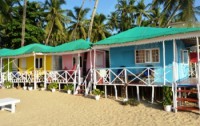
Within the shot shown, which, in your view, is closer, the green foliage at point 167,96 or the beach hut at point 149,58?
the green foliage at point 167,96

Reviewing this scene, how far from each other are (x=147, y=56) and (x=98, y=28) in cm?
2260

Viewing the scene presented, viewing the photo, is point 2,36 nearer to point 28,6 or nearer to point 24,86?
point 28,6

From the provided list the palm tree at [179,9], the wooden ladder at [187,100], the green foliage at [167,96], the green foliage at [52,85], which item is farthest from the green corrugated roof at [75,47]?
the palm tree at [179,9]

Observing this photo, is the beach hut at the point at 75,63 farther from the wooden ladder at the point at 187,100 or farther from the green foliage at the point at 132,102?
the wooden ladder at the point at 187,100

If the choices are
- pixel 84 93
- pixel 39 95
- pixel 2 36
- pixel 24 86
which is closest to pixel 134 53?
pixel 84 93

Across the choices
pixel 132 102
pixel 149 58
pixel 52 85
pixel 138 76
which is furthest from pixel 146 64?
pixel 52 85

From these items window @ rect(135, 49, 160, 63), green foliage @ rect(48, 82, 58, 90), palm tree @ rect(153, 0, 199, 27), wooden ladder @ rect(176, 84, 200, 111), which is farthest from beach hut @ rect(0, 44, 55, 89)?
palm tree @ rect(153, 0, 199, 27)

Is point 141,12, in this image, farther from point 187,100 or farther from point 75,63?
point 187,100

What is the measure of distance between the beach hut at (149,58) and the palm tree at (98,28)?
20.8 metres

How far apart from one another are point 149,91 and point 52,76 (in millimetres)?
7277

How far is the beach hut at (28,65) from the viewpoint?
19.1 m

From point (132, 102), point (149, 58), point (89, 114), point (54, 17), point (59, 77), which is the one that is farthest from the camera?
point (54, 17)

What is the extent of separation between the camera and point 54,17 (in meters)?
33.4

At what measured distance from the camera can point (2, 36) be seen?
3331 cm
